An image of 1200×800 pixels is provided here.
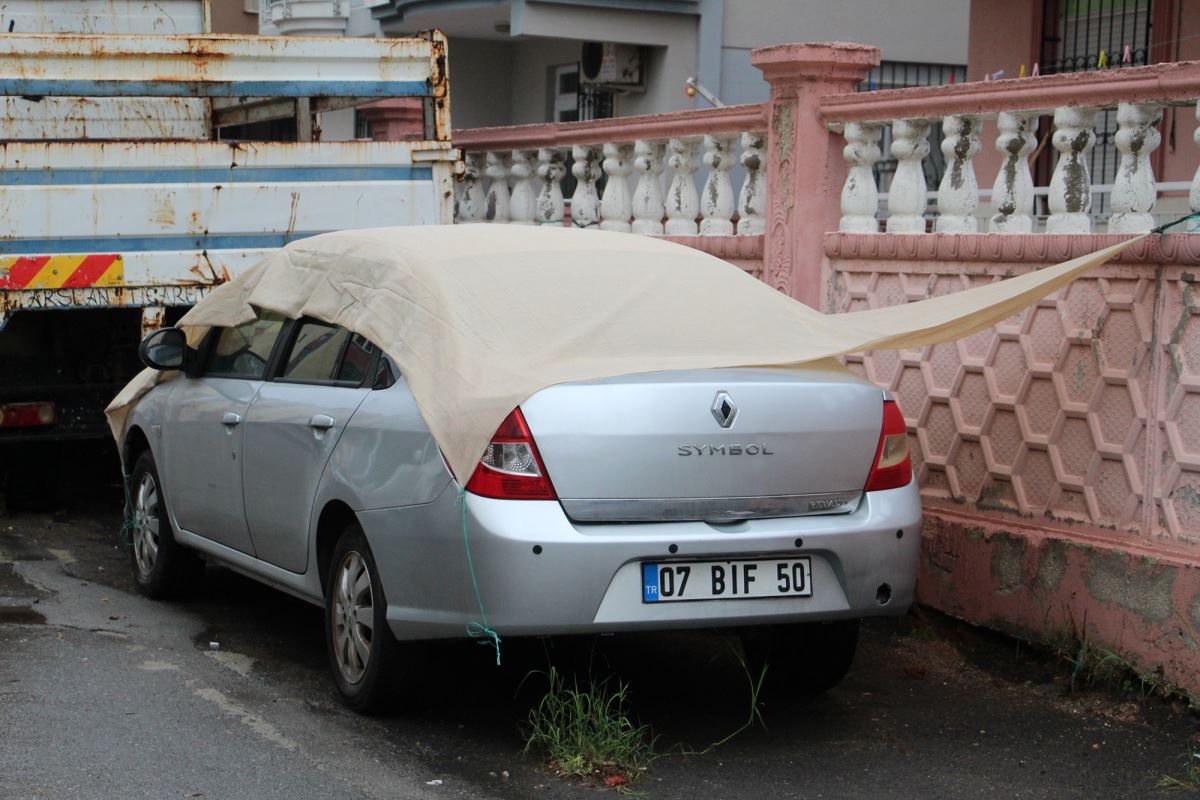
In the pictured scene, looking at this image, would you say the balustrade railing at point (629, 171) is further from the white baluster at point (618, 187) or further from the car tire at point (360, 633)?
the car tire at point (360, 633)

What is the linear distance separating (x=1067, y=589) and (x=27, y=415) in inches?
214

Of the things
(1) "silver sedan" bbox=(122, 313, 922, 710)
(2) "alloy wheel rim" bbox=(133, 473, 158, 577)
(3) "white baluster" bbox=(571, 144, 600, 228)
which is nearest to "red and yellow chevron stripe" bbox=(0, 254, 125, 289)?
(2) "alloy wheel rim" bbox=(133, 473, 158, 577)

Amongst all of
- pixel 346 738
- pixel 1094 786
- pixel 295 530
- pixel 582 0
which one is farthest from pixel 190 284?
pixel 582 0

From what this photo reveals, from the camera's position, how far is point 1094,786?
16.6 feet

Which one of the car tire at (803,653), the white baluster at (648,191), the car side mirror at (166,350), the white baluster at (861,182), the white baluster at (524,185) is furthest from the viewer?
the white baluster at (524,185)

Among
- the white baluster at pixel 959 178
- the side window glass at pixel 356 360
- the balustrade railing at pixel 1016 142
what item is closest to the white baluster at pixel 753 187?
the balustrade railing at pixel 1016 142

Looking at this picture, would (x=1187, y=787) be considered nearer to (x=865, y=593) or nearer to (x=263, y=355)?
(x=865, y=593)

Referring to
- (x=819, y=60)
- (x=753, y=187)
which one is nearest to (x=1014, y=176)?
(x=819, y=60)

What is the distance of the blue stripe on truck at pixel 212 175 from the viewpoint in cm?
809

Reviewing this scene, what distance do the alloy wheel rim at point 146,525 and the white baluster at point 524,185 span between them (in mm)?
3618

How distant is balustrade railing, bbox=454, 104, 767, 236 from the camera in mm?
8203

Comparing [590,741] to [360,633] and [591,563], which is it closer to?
[591,563]

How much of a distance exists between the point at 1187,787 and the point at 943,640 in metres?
1.75

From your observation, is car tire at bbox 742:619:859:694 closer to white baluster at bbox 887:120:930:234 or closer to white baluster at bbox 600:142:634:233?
white baluster at bbox 887:120:930:234
